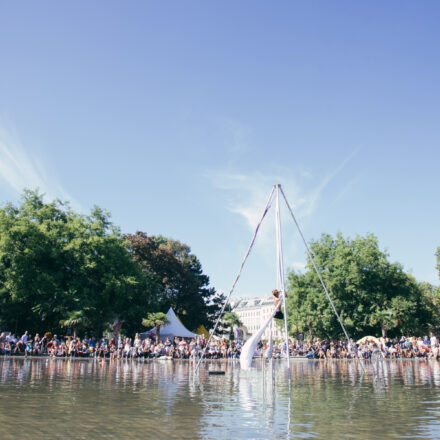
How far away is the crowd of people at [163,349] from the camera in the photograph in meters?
36.8

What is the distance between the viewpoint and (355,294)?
5681 centimetres

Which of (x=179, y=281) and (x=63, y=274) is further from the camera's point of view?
(x=179, y=281)

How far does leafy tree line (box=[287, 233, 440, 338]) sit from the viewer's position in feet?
181

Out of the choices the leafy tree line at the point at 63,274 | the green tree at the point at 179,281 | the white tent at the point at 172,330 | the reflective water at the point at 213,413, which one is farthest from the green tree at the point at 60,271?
the reflective water at the point at 213,413

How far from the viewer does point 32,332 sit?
159ft

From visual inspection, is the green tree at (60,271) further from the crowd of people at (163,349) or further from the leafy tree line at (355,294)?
the leafy tree line at (355,294)

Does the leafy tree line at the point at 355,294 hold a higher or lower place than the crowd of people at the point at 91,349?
higher

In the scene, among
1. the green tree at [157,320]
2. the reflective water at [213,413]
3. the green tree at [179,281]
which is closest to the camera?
the reflective water at [213,413]

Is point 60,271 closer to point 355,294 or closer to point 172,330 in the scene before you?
point 172,330

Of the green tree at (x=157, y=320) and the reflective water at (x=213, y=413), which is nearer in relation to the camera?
the reflective water at (x=213, y=413)

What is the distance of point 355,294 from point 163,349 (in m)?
27.5

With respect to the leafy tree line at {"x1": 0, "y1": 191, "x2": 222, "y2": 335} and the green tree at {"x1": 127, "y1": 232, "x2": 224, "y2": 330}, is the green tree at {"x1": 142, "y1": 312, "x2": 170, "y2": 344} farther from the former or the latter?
the green tree at {"x1": 127, "y1": 232, "x2": 224, "y2": 330}

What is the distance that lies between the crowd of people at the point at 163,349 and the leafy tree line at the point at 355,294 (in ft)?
23.8

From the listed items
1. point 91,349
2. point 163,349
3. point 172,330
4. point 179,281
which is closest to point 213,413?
Result: point 91,349
